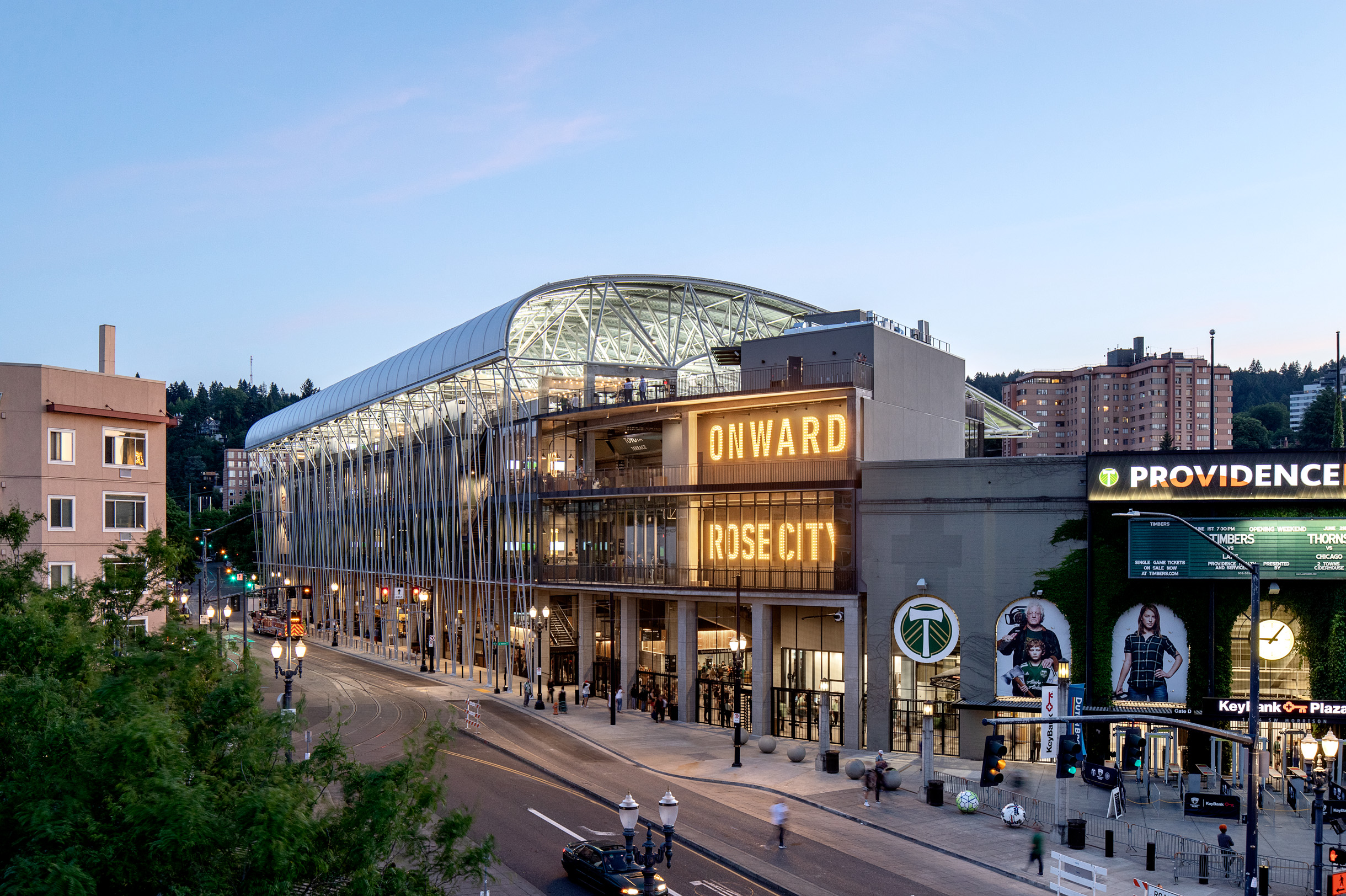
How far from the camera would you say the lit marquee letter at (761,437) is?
4906 centimetres

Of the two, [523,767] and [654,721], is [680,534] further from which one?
[523,767]

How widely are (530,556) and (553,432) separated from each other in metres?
7.54

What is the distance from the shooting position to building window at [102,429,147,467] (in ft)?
144

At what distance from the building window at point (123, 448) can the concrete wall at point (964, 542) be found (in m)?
31.4

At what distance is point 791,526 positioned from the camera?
47.5m

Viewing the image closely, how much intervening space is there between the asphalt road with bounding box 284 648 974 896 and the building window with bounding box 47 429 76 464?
15.6m

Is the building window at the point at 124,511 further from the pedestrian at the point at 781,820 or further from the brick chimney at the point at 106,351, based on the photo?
the pedestrian at the point at 781,820

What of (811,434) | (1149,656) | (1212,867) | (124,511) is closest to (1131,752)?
(1212,867)

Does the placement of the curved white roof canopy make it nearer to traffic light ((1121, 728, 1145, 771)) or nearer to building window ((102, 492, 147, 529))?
building window ((102, 492, 147, 529))

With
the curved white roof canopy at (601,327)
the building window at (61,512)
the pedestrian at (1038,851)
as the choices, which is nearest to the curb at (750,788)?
the pedestrian at (1038,851)

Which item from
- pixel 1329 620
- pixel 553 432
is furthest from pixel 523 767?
pixel 1329 620

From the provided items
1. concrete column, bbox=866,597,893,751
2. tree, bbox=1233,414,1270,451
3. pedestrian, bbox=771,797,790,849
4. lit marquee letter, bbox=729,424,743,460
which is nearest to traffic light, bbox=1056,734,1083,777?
pedestrian, bbox=771,797,790,849

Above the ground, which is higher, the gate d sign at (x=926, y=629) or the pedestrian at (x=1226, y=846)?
the gate d sign at (x=926, y=629)

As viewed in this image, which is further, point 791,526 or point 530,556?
point 530,556
